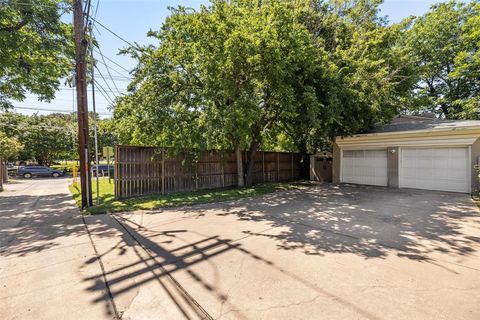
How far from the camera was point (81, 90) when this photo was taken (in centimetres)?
760

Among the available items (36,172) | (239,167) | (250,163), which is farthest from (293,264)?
(36,172)

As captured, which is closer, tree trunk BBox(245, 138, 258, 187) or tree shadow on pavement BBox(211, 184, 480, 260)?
tree shadow on pavement BBox(211, 184, 480, 260)

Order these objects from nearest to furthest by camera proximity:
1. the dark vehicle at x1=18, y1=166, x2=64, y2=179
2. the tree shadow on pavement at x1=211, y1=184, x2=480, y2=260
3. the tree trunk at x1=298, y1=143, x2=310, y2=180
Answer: the tree shadow on pavement at x1=211, y1=184, x2=480, y2=260 < the tree trunk at x1=298, y1=143, x2=310, y2=180 < the dark vehicle at x1=18, y1=166, x2=64, y2=179

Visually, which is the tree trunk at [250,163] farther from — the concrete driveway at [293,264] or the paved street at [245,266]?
the paved street at [245,266]

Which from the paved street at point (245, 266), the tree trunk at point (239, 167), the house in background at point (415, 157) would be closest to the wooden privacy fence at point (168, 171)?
the tree trunk at point (239, 167)

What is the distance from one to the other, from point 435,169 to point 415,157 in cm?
90

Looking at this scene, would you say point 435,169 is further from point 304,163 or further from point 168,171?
point 168,171

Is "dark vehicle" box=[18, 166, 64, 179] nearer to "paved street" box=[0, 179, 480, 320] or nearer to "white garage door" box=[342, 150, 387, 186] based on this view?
"paved street" box=[0, 179, 480, 320]

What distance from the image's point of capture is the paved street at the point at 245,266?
2682 millimetres

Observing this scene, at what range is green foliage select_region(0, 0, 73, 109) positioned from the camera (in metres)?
9.52

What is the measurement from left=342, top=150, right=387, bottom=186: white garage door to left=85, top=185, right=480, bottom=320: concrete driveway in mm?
5595

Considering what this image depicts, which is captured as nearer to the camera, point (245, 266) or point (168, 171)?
point (245, 266)

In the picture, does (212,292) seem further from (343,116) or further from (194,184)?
(343,116)

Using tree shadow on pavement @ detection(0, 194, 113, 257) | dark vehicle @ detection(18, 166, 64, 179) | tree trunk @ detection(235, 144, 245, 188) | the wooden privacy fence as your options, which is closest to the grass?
the wooden privacy fence
